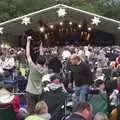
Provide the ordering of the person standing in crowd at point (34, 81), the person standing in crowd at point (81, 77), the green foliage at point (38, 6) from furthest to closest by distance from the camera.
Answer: the green foliage at point (38, 6) < the person standing in crowd at point (81, 77) < the person standing in crowd at point (34, 81)

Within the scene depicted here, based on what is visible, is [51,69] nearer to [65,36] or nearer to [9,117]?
[9,117]

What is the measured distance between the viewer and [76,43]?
44281 mm

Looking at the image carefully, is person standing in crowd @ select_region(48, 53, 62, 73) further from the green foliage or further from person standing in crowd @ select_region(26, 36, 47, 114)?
the green foliage

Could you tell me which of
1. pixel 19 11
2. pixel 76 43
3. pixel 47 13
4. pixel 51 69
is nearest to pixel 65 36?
pixel 76 43

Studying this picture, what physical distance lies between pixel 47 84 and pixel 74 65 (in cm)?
127

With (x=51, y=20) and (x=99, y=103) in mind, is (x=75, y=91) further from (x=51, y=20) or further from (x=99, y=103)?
(x=51, y=20)

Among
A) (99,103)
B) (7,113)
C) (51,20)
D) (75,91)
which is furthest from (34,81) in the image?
(51,20)

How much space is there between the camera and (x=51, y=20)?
3741cm

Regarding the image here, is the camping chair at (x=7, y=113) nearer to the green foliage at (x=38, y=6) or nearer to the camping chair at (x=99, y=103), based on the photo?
the camping chair at (x=99, y=103)

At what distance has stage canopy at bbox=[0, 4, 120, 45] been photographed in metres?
32.6

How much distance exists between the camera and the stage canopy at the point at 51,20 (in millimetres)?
32556

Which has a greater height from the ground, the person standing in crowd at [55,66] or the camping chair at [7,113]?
the person standing in crowd at [55,66]

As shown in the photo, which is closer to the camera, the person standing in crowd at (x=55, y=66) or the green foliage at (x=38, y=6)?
the person standing in crowd at (x=55, y=66)

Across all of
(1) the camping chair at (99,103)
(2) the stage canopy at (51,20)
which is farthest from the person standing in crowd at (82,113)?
(2) the stage canopy at (51,20)
